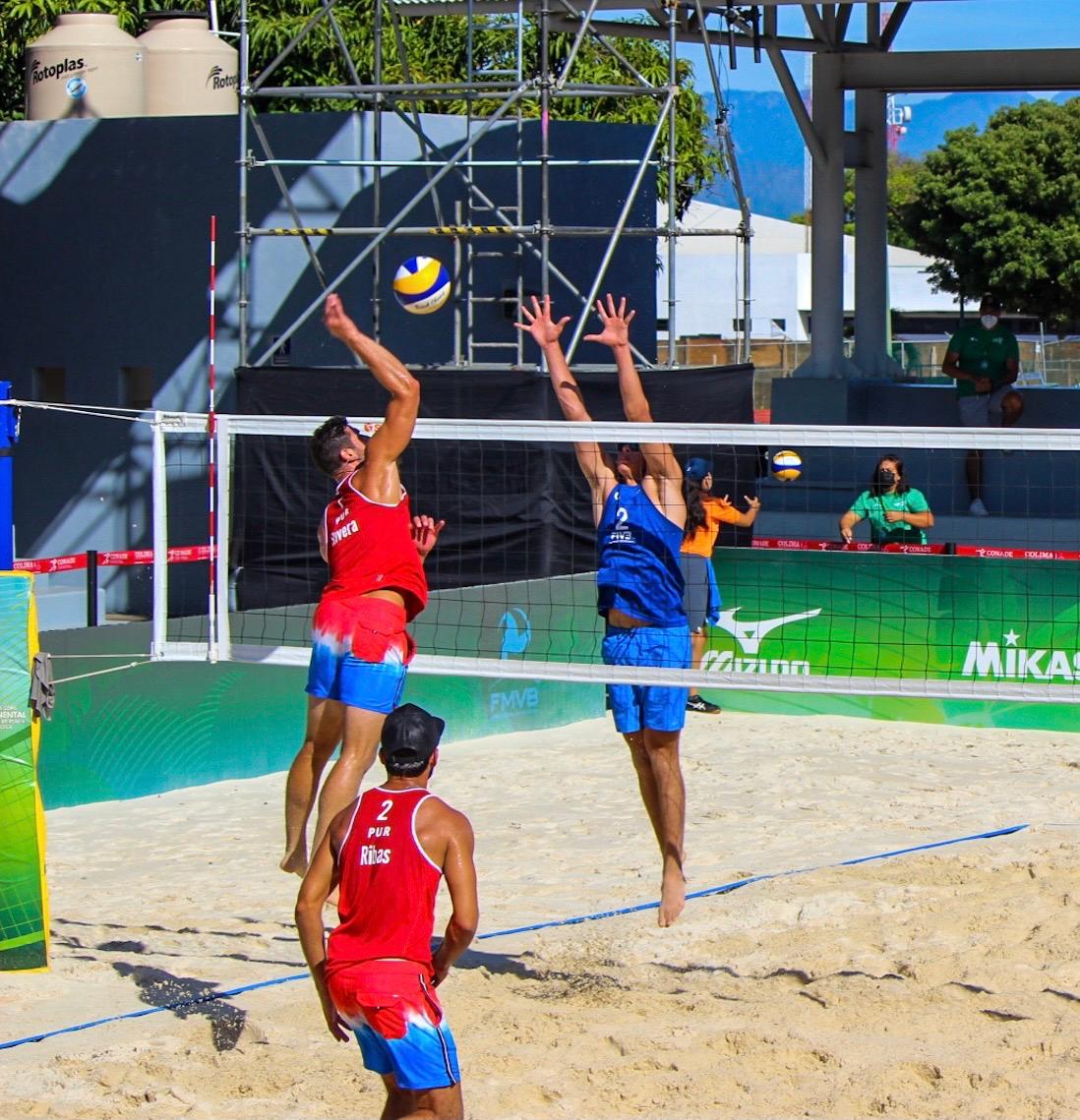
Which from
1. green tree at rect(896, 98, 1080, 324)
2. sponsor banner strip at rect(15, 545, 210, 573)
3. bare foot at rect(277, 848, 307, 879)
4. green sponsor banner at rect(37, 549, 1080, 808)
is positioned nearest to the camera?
bare foot at rect(277, 848, 307, 879)

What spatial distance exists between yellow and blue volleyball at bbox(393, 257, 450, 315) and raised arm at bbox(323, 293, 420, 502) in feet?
15.3

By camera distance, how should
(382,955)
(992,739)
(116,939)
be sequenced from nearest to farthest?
(382,955) < (116,939) < (992,739)

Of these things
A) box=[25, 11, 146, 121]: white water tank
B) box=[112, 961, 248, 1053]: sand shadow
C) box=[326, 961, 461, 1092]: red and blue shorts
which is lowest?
box=[112, 961, 248, 1053]: sand shadow

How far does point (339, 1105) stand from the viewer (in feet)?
15.9

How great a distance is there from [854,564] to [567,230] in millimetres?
2843

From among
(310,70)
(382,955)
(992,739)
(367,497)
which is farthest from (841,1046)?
(310,70)

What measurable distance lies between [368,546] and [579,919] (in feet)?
6.44

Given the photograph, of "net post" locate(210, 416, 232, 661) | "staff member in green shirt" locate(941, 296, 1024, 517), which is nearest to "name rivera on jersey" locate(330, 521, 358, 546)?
"net post" locate(210, 416, 232, 661)

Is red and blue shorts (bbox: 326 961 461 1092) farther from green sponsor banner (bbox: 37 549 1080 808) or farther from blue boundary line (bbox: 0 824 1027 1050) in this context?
green sponsor banner (bbox: 37 549 1080 808)

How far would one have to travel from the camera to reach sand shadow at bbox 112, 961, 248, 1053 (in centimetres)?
538

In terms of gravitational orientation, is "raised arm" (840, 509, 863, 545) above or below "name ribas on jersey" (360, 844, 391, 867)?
above

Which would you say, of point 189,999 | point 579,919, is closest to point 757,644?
point 579,919

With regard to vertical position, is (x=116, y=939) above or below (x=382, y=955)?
below

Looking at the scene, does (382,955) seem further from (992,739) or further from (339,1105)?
(992,739)
